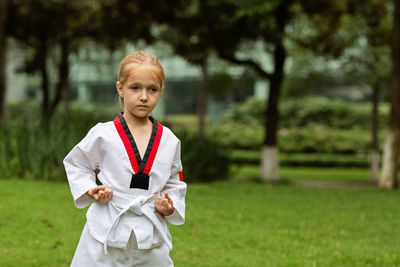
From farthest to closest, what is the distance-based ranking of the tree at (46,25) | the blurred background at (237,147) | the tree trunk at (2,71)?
the tree at (46,25), the tree trunk at (2,71), the blurred background at (237,147)

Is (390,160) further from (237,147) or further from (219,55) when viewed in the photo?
(237,147)

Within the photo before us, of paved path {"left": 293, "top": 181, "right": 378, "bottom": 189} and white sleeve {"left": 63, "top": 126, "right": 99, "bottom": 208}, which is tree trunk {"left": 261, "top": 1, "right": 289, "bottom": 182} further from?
white sleeve {"left": 63, "top": 126, "right": 99, "bottom": 208}

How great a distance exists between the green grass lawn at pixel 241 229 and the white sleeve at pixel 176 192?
7.07ft

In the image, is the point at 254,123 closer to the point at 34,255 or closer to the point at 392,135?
the point at 392,135

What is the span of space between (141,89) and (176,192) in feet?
1.85

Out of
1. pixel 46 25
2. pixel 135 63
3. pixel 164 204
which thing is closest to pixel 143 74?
pixel 135 63

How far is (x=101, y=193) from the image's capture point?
2377mm

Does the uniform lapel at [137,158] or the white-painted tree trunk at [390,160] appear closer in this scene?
the uniform lapel at [137,158]

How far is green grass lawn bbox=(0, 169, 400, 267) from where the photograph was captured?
485cm

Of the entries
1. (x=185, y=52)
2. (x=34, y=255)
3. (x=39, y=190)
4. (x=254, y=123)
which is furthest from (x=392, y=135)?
(x=254, y=123)

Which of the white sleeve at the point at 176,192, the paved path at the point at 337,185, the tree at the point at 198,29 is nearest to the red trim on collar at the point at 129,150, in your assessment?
the white sleeve at the point at 176,192

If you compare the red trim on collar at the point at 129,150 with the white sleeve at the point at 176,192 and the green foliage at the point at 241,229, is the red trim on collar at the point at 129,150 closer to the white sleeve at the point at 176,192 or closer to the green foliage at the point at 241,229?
the white sleeve at the point at 176,192

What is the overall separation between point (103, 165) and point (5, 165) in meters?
7.14

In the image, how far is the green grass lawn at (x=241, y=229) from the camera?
15.9 feet
